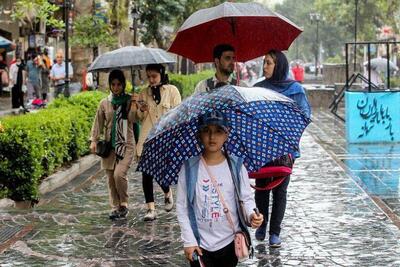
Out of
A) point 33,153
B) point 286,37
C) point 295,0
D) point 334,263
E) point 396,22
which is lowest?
point 334,263

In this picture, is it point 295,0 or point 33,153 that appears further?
point 295,0

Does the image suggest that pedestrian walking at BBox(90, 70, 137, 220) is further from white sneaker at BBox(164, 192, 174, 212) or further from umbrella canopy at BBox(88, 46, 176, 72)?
white sneaker at BBox(164, 192, 174, 212)

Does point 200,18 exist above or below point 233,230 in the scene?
above

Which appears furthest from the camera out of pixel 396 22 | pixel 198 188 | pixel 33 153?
pixel 396 22

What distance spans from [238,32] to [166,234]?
2153 millimetres

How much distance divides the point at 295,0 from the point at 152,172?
9245 centimetres

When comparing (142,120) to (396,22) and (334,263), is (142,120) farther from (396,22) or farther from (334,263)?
(396,22)

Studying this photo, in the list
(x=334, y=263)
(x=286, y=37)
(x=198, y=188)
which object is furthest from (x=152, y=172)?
(x=286, y=37)

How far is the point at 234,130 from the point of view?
16.6 ft

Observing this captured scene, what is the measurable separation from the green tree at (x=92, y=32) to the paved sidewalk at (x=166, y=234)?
880 centimetres

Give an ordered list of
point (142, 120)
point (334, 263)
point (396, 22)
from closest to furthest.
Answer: point (334, 263) → point (142, 120) → point (396, 22)

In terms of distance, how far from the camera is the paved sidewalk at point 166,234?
695 centimetres

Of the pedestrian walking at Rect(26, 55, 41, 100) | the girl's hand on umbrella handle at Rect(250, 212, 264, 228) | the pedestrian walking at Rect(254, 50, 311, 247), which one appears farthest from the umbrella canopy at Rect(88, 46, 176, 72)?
the pedestrian walking at Rect(26, 55, 41, 100)

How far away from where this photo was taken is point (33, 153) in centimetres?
1009
